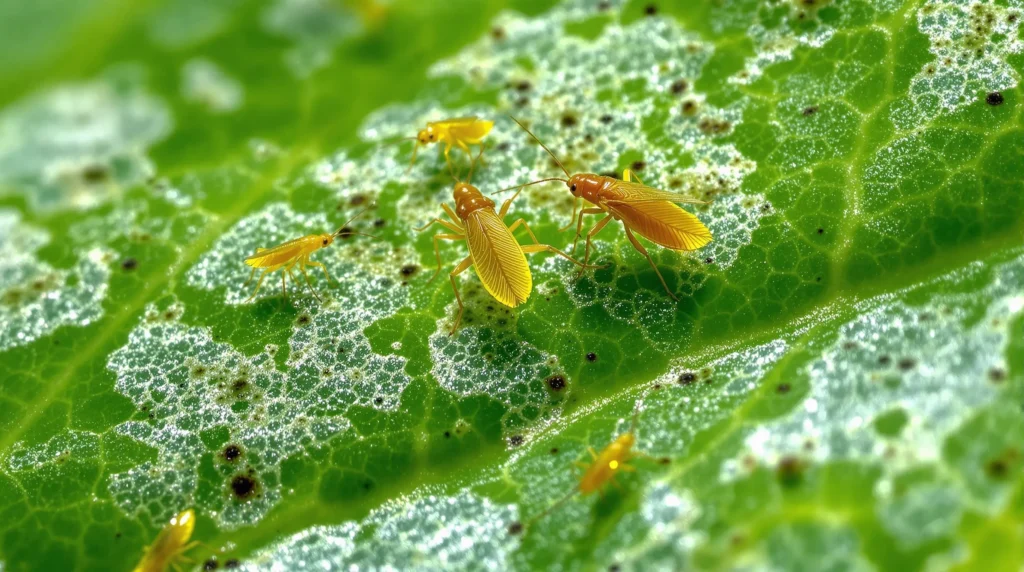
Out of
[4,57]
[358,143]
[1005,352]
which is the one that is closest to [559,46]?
[358,143]

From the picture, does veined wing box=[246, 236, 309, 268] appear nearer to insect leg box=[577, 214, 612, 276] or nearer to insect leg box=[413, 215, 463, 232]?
insect leg box=[413, 215, 463, 232]

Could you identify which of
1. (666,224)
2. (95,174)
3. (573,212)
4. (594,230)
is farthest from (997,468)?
(95,174)

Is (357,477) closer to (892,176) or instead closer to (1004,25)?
(892,176)

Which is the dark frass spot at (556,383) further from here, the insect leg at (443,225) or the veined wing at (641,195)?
the insect leg at (443,225)

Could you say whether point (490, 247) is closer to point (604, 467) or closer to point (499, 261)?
point (499, 261)

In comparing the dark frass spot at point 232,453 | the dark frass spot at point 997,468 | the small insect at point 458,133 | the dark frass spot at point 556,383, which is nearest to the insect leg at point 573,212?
the small insect at point 458,133

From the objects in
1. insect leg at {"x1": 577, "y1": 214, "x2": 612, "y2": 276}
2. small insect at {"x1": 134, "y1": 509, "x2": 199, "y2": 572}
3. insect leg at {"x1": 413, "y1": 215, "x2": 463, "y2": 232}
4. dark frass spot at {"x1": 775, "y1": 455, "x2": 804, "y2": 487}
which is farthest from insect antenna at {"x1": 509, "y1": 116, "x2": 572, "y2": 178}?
small insect at {"x1": 134, "y1": 509, "x2": 199, "y2": 572}

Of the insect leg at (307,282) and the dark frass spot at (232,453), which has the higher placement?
the insect leg at (307,282)
